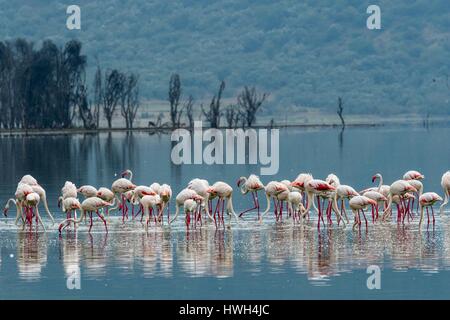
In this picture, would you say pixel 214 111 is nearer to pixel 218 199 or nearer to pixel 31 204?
pixel 218 199

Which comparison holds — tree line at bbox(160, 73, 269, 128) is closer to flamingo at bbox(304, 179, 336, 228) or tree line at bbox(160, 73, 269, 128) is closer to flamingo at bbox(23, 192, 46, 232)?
flamingo at bbox(23, 192, 46, 232)

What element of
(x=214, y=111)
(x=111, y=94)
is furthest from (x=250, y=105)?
(x=111, y=94)

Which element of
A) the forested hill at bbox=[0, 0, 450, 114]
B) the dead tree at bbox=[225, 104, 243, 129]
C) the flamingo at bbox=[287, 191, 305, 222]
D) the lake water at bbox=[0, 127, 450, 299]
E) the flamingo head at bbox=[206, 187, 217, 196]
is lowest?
the lake water at bbox=[0, 127, 450, 299]

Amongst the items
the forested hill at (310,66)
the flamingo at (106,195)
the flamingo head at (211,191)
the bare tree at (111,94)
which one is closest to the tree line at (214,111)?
the bare tree at (111,94)

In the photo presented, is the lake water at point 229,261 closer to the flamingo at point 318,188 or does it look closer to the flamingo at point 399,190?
the flamingo at point 399,190

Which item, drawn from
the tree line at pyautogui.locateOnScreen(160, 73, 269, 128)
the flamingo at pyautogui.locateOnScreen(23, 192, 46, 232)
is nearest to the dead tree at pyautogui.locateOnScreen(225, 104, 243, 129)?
the tree line at pyautogui.locateOnScreen(160, 73, 269, 128)

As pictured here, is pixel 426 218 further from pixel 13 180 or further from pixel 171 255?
pixel 13 180

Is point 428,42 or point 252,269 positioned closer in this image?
point 252,269

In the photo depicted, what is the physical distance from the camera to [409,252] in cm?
2002

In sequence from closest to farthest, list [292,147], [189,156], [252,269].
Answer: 1. [252,269]
2. [189,156]
3. [292,147]

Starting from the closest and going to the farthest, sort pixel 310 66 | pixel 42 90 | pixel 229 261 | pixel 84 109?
pixel 229 261, pixel 84 109, pixel 42 90, pixel 310 66
